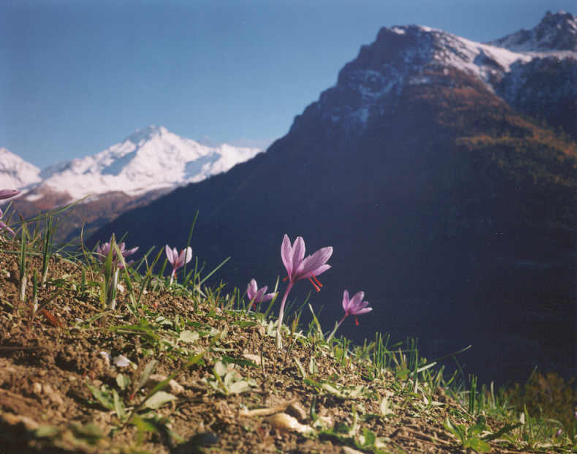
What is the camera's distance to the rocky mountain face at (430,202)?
1661 inches

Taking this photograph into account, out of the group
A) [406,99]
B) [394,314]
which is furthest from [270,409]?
[406,99]

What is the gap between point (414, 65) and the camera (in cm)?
9556

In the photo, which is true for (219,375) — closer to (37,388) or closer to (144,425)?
(144,425)

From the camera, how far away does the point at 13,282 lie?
1.69m

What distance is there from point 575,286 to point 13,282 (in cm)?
5503

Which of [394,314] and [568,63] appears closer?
[394,314]

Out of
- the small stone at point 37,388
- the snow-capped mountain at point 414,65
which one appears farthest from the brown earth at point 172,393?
the snow-capped mountain at point 414,65

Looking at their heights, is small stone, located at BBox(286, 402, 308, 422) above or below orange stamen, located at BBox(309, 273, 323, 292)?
below

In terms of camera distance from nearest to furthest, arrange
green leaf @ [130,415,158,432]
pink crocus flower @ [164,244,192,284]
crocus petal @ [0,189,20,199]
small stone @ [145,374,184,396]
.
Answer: green leaf @ [130,415,158,432], small stone @ [145,374,184,396], crocus petal @ [0,189,20,199], pink crocus flower @ [164,244,192,284]

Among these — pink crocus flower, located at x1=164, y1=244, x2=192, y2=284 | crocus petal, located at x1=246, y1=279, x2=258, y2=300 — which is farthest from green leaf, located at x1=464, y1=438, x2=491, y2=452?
pink crocus flower, located at x1=164, y1=244, x2=192, y2=284

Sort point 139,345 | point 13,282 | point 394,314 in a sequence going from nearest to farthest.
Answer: point 139,345
point 13,282
point 394,314

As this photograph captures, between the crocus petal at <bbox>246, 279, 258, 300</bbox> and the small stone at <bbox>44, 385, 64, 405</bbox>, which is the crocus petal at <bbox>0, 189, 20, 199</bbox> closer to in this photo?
the small stone at <bbox>44, 385, 64, 405</bbox>

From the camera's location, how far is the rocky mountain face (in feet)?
138

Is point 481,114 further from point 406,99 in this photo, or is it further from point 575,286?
point 575,286
